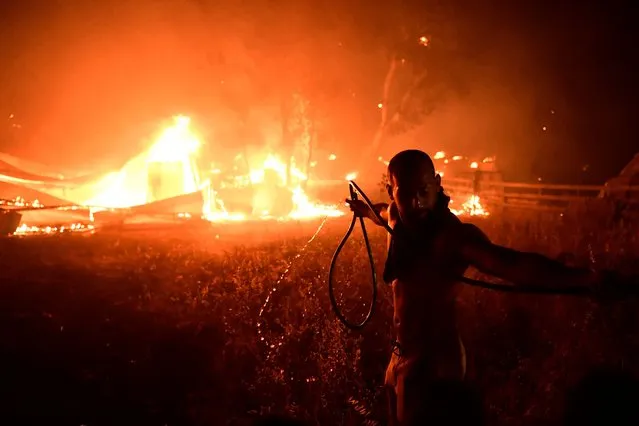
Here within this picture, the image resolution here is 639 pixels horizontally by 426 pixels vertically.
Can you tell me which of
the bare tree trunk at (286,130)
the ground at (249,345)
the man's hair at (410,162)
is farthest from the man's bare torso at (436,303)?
the bare tree trunk at (286,130)

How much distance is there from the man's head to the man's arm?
0.88 ft

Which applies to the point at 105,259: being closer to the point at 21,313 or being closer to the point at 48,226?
the point at 21,313

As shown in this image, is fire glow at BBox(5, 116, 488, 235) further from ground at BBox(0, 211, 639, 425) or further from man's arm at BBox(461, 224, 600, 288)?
man's arm at BBox(461, 224, 600, 288)

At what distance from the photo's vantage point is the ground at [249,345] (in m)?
4.55

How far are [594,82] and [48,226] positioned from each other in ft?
114

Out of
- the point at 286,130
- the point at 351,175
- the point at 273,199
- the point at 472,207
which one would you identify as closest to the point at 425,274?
the point at 273,199

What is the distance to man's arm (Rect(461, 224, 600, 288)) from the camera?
2062 mm

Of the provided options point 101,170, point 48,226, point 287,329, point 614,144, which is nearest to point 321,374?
point 287,329

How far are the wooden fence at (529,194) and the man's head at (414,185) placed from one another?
1354cm

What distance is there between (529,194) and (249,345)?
17.8m

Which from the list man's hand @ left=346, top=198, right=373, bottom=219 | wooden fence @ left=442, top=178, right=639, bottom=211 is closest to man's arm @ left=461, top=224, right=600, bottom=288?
man's hand @ left=346, top=198, right=373, bottom=219

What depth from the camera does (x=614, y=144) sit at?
31031 millimetres

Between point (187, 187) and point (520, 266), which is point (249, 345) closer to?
point (520, 266)

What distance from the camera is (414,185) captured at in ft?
8.16
